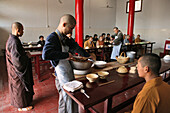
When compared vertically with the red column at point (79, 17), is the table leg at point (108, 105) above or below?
below

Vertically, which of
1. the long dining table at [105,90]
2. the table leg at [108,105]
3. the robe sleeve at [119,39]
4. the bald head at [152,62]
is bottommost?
the table leg at [108,105]

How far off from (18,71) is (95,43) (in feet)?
21.3

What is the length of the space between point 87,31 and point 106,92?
10751 millimetres

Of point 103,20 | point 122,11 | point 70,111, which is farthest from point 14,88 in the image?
point 122,11

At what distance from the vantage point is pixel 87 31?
1188 centimetres

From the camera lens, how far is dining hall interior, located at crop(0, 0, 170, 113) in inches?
71.6

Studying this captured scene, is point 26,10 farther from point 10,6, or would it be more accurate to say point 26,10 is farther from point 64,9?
point 64,9

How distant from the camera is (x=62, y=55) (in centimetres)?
165

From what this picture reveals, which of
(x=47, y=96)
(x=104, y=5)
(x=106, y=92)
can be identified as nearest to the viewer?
(x=106, y=92)

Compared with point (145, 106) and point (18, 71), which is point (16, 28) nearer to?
point (18, 71)

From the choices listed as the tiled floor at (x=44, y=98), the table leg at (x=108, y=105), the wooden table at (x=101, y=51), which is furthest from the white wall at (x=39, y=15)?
the table leg at (x=108, y=105)

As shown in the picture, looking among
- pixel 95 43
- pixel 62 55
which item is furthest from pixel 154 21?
pixel 62 55

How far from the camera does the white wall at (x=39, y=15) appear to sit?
820 centimetres

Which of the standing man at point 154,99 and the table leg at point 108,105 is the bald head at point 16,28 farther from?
the standing man at point 154,99
